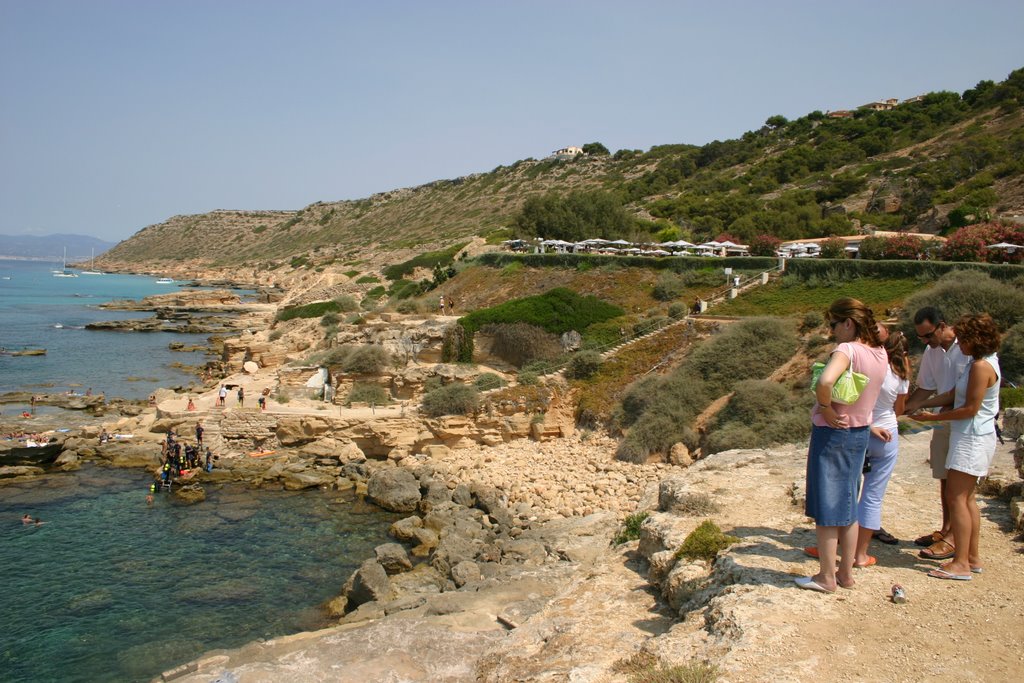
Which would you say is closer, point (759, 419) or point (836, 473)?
point (836, 473)

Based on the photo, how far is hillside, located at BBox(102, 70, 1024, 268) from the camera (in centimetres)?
4147

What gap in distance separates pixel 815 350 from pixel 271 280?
9187 cm

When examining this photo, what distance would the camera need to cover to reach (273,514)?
16.8 m

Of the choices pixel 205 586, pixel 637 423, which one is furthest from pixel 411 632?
Result: pixel 637 423

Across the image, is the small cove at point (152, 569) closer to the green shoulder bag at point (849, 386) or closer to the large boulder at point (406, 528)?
the large boulder at point (406, 528)

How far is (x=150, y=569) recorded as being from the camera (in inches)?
537

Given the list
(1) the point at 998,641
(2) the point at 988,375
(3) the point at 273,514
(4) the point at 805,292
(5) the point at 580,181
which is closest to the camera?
(1) the point at 998,641

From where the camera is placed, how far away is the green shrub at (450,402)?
69.9ft

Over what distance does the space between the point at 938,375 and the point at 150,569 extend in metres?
13.6

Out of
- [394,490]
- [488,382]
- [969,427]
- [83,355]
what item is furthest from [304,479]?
[83,355]

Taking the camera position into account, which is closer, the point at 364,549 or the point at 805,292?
the point at 364,549

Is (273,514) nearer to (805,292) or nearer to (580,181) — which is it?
(805,292)

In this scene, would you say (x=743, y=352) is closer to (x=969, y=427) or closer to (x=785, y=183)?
(x=969, y=427)

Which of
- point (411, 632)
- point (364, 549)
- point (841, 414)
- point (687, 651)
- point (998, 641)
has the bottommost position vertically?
point (364, 549)
